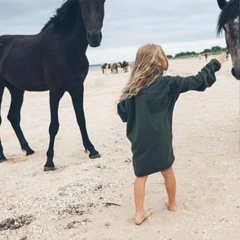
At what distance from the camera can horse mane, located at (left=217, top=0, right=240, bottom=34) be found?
16.5 feet

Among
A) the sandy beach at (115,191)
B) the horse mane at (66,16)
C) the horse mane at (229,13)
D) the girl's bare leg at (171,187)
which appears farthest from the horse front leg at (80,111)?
the girl's bare leg at (171,187)

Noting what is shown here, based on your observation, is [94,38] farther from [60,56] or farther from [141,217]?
[141,217]

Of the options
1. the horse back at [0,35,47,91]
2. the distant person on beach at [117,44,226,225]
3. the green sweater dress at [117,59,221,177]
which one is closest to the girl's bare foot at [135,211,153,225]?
the distant person on beach at [117,44,226,225]

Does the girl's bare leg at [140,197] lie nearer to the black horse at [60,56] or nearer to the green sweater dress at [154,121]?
the green sweater dress at [154,121]

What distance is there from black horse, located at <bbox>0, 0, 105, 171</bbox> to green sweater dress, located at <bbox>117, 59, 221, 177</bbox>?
77.5 inches

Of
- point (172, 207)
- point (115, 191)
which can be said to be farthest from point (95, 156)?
point (172, 207)

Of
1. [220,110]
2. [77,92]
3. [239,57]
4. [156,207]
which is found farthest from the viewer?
[220,110]

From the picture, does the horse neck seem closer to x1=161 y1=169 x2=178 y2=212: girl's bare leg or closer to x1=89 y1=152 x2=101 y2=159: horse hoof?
x1=89 y1=152 x2=101 y2=159: horse hoof

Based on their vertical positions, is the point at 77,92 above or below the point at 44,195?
above

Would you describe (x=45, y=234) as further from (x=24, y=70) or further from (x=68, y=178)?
(x=24, y=70)

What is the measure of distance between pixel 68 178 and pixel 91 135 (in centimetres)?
296

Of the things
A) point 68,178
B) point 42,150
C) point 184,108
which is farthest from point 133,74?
point 184,108

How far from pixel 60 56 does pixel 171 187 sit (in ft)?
9.90

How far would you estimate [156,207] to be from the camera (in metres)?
3.85
